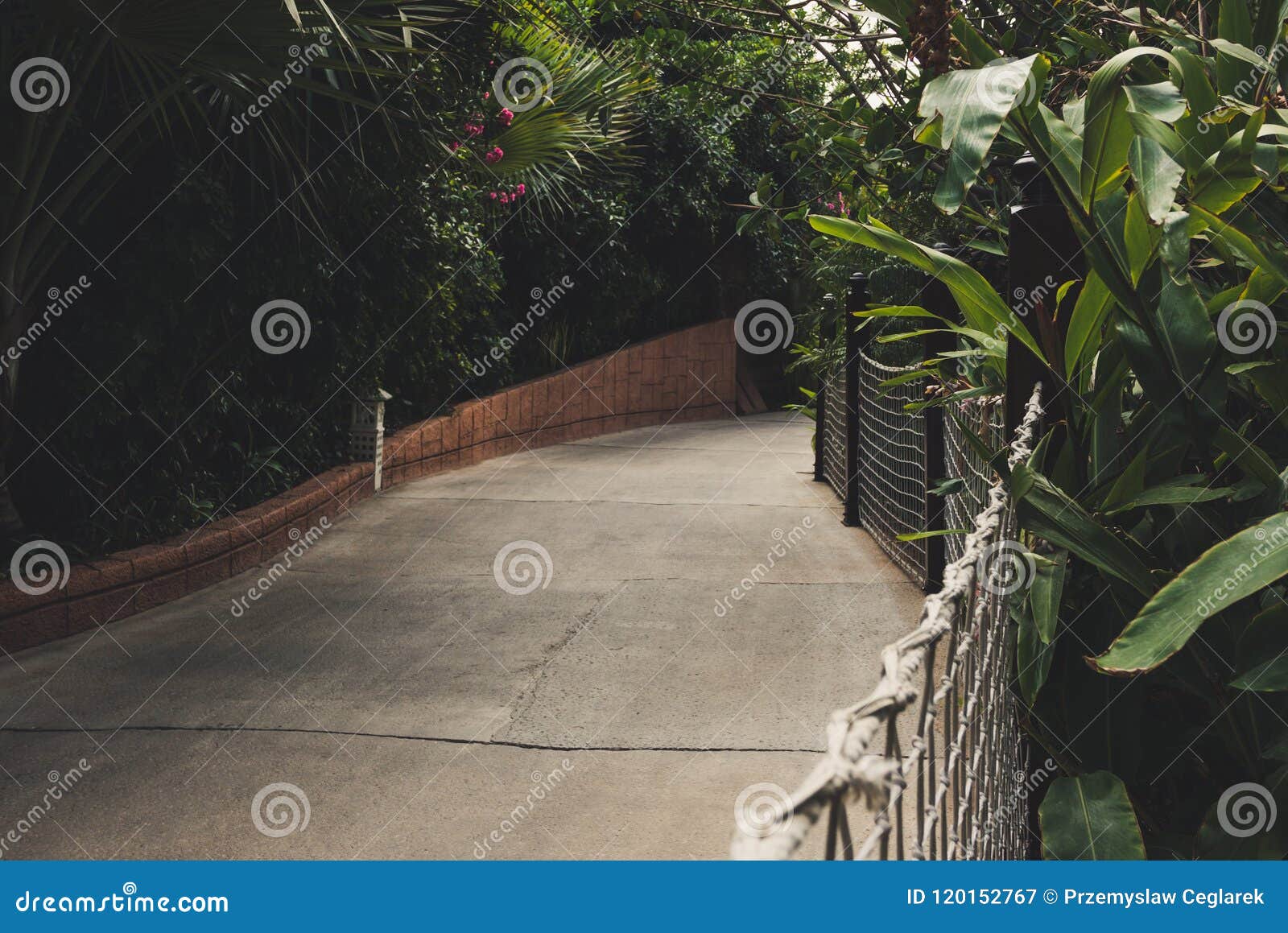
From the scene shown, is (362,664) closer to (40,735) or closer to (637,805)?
(40,735)

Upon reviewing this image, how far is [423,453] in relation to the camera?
309 inches

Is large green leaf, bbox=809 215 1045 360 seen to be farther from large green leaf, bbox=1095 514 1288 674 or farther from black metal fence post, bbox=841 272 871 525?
black metal fence post, bbox=841 272 871 525

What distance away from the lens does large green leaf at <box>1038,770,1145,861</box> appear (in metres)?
1.87

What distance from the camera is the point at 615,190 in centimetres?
1111

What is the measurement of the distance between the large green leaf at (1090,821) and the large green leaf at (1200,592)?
340 millimetres

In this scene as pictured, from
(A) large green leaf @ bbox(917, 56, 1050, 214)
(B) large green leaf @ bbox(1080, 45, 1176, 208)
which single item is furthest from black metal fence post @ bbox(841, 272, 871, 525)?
(A) large green leaf @ bbox(917, 56, 1050, 214)

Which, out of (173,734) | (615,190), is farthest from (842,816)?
(615,190)


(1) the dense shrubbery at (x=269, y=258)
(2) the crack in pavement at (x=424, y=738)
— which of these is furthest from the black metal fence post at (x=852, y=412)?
(2) the crack in pavement at (x=424, y=738)

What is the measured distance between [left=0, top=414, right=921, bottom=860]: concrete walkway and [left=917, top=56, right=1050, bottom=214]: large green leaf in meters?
1.69

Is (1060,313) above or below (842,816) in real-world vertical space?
above

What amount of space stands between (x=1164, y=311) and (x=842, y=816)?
1.49 m

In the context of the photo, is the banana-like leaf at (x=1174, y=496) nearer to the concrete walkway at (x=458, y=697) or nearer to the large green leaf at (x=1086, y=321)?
the large green leaf at (x=1086, y=321)

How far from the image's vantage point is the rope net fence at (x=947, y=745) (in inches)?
33.3
